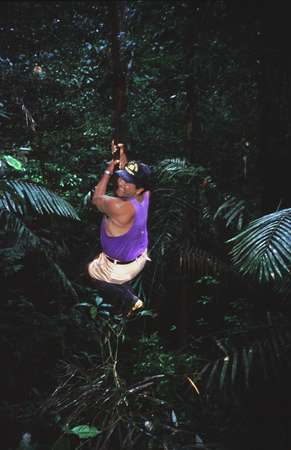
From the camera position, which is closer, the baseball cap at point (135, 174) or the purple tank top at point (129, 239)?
the baseball cap at point (135, 174)

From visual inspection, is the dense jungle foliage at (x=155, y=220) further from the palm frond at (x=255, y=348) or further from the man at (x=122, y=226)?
the man at (x=122, y=226)

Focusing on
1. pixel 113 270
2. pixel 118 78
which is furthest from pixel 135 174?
pixel 118 78

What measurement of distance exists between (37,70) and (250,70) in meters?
2.29

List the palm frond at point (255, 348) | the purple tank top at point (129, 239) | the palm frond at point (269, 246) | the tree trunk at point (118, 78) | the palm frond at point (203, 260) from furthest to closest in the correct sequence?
the palm frond at point (203, 260) < the tree trunk at point (118, 78) < the palm frond at point (255, 348) < the purple tank top at point (129, 239) < the palm frond at point (269, 246)

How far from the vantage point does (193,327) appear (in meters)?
5.02

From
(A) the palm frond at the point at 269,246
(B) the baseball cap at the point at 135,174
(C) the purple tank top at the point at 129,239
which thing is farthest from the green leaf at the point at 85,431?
(B) the baseball cap at the point at 135,174

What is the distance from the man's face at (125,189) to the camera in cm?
196

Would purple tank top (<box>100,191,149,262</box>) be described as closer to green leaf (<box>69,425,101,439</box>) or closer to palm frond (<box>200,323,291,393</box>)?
palm frond (<box>200,323,291,393</box>)

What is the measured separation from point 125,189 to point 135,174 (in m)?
0.09

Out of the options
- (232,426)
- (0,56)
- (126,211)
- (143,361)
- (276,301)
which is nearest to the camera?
(126,211)

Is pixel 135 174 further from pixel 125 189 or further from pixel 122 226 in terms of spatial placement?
pixel 122 226

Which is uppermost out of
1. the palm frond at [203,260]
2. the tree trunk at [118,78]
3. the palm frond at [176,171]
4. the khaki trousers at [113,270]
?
the tree trunk at [118,78]

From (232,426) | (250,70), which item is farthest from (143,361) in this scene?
(250,70)

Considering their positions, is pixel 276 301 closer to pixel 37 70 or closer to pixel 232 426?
pixel 232 426
